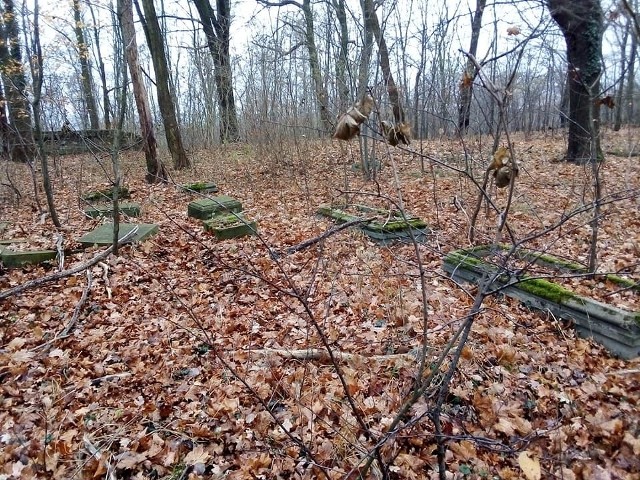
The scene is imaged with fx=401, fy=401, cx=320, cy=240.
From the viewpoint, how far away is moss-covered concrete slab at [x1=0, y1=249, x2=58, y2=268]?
4.99 meters

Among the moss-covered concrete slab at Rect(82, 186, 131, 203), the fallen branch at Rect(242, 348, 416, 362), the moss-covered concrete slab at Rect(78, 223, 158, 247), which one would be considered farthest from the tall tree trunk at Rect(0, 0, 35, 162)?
the fallen branch at Rect(242, 348, 416, 362)

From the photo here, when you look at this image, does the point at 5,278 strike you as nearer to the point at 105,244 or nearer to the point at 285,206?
the point at 105,244

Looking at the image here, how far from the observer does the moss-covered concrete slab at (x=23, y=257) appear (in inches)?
196

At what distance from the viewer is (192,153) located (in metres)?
13.3

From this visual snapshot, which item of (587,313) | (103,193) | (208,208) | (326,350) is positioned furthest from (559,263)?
(103,193)

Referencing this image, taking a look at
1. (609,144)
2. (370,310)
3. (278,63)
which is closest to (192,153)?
(278,63)

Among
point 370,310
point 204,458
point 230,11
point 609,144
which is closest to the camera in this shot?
point 204,458

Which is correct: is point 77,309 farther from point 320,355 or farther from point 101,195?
point 101,195

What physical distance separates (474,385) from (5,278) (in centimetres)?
521

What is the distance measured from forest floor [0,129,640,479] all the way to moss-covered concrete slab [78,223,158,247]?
0.53ft

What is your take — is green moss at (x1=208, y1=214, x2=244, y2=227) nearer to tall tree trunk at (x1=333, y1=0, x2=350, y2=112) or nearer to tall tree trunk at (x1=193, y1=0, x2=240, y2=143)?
tall tree trunk at (x1=333, y1=0, x2=350, y2=112)

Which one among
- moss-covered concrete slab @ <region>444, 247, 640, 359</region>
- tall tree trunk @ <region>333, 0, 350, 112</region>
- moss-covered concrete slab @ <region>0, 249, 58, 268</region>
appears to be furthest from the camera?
tall tree trunk @ <region>333, 0, 350, 112</region>

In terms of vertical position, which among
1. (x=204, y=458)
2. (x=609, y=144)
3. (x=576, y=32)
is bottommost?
(x=204, y=458)

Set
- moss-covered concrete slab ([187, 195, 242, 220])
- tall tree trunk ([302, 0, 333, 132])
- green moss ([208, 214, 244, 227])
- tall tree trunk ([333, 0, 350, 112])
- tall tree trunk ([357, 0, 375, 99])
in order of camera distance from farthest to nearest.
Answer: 1. tall tree trunk ([302, 0, 333, 132])
2. tall tree trunk ([333, 0, 350, 112])
3. tall tree trunk ([357, 0, 375, 99])
4. moss-covered concrete slab ([187, 195, 242, 220])
5. green moss ([208, 214, 244, 227])
